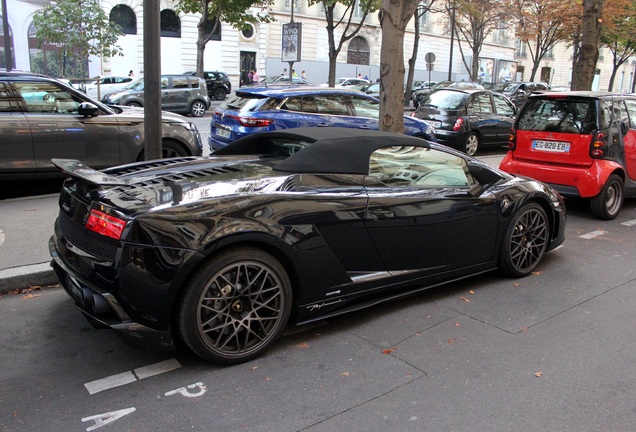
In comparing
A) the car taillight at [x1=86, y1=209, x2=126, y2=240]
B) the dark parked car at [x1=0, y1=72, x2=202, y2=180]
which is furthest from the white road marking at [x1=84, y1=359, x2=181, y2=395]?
the dark parked car at [x1=0, y1=72, x2=202, y2=180]

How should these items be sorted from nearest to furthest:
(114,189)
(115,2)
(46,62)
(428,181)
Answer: (114,189), (428,181), (46,62), (115,2)

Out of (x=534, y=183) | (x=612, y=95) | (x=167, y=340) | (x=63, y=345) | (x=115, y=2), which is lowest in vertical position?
(x=63, y=345)

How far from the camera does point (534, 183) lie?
5473mm

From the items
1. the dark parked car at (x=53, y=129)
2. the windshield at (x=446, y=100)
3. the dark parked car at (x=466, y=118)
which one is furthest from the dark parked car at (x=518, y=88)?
the dark parked car at (x=53, y=129)

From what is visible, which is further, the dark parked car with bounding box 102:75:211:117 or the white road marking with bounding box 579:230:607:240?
the dark parked car with bounding box 102:75:211:117

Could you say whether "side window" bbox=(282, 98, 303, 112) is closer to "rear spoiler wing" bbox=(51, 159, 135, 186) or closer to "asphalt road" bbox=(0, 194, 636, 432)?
Answer: "asphalt road" bbox=(0, 194, 636, 432)

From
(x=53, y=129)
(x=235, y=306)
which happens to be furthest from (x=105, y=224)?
(x=53, y=129)

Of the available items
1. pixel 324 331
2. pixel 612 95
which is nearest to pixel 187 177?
pixel 324 331

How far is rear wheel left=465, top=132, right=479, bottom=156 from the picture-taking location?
45.1 ft

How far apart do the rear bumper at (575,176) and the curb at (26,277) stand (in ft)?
20.7

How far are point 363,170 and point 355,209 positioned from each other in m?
0.35

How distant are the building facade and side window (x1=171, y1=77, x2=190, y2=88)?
6.68 metres

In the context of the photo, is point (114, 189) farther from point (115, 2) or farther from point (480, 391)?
point (115, 2)

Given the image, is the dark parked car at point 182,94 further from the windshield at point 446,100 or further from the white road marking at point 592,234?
the white road marking at point 592,234
